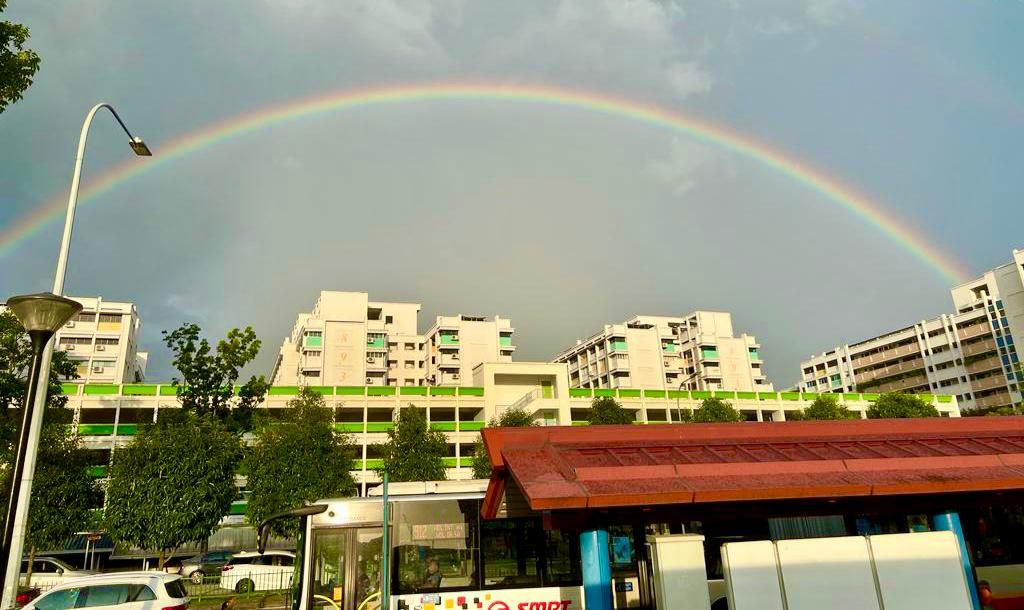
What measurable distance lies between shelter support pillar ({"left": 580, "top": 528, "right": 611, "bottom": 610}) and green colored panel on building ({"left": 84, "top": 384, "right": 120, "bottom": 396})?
56.9 m

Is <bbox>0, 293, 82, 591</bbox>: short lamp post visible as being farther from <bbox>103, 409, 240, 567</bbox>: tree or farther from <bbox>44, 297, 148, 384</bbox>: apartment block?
<bbox>44, 297, 148, 384</bbox>: apartment block

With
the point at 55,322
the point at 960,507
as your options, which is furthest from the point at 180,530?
the point at 960,507

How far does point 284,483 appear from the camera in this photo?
37469 millimetres

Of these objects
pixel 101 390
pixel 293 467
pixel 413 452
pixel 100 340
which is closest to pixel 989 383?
pixel 413 452

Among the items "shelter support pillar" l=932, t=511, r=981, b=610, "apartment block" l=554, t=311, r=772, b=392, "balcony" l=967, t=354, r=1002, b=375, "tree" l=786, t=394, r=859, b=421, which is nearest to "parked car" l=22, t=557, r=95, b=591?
"shelter support pillar" l=932, t=511, r=981, b=610

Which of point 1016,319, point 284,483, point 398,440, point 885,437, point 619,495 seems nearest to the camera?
point 619,495

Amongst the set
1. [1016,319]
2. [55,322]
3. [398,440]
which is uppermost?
[1016,319]

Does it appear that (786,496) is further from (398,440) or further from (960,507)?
(398,440)

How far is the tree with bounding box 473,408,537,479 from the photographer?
4828cm

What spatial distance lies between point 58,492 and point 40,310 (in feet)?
103

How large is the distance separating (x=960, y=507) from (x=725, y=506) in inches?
189

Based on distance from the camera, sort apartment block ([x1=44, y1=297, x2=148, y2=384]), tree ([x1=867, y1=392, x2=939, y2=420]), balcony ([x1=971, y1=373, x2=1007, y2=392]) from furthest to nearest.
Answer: balcony ([x1=971, y1=373, x2=1007, y2=392])
apartment block ([x1=44, y1=297, x2=148, y2=384])
tree ([x1=867, y1=392, x2=939, y2=420])

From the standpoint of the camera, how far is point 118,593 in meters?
14.6

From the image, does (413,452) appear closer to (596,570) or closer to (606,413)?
(606,413)
